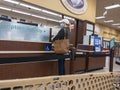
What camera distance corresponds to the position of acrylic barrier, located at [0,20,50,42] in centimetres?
405

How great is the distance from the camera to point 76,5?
5672mm

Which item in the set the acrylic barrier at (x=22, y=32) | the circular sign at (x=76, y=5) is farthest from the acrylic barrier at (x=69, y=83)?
the circular sign at (x=76, y=5)

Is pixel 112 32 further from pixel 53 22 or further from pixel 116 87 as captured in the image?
pixel 116 87

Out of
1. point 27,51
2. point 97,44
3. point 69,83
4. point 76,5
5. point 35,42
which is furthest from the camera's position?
point 97,44

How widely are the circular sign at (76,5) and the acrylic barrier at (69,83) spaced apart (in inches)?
134

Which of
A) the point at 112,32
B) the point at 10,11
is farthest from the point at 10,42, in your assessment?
the point at 112,32

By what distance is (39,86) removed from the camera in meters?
1.37

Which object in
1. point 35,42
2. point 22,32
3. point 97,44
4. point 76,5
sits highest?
point 76,5

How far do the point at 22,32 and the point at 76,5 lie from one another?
2.13 m

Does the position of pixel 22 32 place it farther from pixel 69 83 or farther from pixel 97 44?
pixel 97 44

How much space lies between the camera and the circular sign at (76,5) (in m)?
5.32

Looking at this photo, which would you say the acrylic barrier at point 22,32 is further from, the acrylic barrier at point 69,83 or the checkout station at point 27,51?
the acrylic barrier at point 69,83

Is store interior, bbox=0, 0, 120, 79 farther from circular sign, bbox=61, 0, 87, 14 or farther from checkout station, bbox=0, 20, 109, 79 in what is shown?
circular sign, bbox=61, 0, 87, 14

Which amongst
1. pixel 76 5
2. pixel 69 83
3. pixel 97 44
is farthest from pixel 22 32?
pixel 97 44
